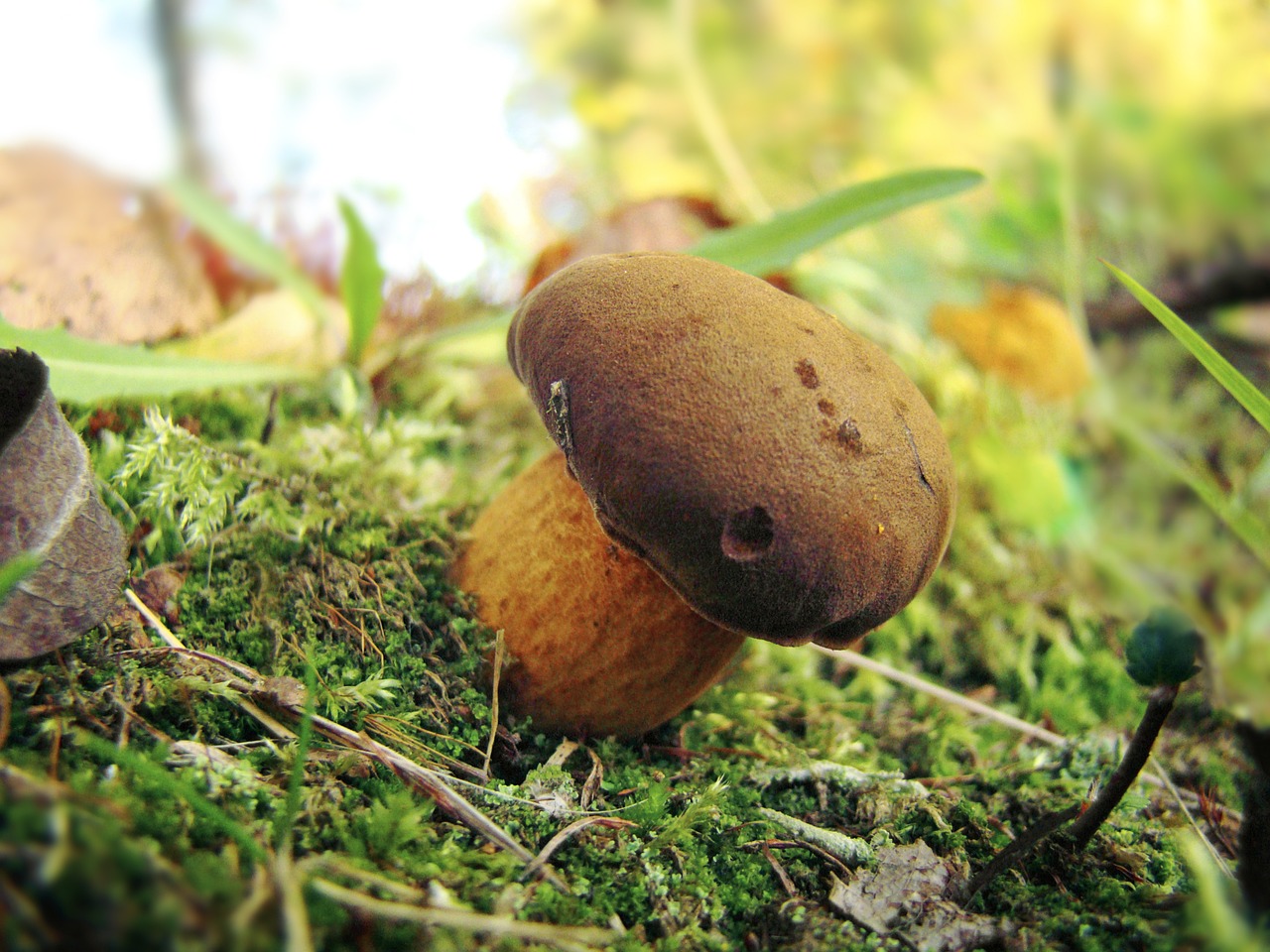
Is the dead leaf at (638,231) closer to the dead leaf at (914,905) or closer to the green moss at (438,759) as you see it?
the green moss at (438,759)

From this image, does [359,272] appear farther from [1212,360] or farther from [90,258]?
[1212,360]

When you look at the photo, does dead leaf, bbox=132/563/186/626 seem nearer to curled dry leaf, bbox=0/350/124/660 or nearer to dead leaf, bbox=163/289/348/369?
curled dry leaf, bbox=0/350/124/660

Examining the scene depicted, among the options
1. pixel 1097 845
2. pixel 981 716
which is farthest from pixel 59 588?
pixel 981 716

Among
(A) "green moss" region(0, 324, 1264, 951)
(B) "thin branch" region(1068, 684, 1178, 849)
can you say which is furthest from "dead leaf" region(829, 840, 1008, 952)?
(B) "thin branch" region(1068, 684, 1178, 849)

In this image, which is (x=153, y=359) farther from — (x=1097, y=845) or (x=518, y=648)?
(x=1097, y=845)

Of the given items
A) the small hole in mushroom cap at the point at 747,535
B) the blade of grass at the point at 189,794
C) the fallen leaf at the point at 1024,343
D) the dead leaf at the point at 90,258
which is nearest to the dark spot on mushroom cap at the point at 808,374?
the small hole in mushroom cap at the point at 747,535

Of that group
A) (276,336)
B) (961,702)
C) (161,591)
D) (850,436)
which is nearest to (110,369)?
(161,591)
